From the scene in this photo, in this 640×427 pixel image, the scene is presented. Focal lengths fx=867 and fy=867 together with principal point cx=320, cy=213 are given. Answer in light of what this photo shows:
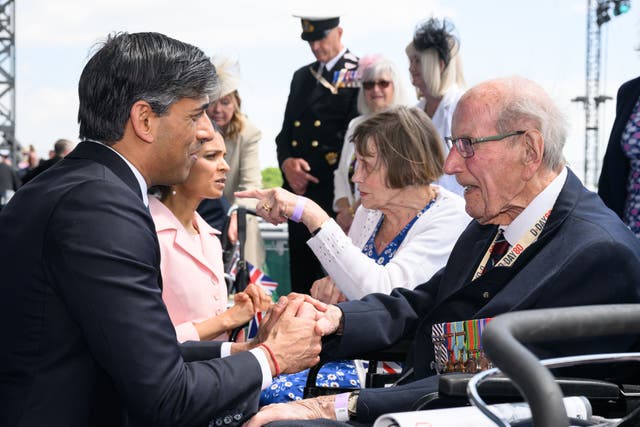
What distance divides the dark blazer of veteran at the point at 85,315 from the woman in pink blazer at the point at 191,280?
1.28 meters

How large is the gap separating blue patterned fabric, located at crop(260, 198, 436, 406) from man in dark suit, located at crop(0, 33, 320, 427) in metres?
0.78

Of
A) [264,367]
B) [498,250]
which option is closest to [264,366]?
[264,367]

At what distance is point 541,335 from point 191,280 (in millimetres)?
2409

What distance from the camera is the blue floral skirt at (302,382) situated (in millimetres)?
2910

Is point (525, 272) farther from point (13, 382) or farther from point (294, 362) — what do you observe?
point (13, 382)

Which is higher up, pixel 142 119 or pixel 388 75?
pixel 142 119

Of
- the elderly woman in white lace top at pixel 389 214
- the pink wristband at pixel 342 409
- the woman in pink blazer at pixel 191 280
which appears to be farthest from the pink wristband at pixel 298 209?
the pink wristband at pixel 342 409

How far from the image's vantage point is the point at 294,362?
94.3 inches

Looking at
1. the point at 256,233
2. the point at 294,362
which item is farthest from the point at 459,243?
the point at 256,233

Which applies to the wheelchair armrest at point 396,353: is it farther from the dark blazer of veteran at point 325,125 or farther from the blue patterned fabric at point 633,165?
the dark blazer of veteran at point 325,125

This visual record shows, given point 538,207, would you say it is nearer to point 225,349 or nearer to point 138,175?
point 225,349

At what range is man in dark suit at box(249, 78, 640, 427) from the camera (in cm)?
224

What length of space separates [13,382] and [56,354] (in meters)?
0.12

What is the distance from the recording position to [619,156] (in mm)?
4172
